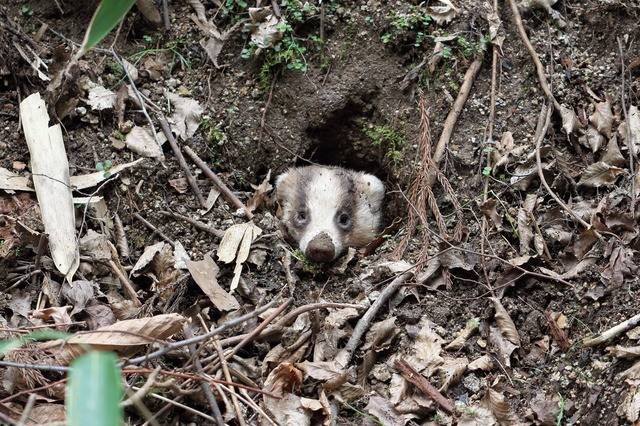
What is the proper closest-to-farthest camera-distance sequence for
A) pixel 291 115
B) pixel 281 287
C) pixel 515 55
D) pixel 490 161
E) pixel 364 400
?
1. pixel 364 400
2. pixel 281 287
3. pixel 490 161
4. pixel 515 55
5. pixel 291 115

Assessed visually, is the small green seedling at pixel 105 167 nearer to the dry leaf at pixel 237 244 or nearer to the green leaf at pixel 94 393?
the dry leaf at pixel 237 244

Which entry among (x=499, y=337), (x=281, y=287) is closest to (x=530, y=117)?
(x=499, y=337)

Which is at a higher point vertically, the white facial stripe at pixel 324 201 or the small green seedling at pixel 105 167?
the small green seedling at pixel 105 167

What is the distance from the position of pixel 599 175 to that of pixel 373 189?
2.02 metres

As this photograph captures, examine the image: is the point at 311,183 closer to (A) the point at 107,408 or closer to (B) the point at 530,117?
(B) the point at 530,117

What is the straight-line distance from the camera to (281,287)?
13.1 ft

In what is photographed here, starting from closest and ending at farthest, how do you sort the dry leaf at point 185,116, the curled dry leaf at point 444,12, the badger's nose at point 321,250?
1. the badger's nose at point 321,250
2. the dry leaf at point 185,116
3. the curled dry leaf at point 444,12

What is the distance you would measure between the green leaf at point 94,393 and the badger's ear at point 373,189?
397 cm

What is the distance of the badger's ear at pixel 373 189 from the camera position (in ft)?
18.1

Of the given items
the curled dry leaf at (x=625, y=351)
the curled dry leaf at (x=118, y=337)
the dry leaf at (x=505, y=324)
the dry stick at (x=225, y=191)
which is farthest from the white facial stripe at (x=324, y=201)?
the curled dry leaf at (x=625, y=351)

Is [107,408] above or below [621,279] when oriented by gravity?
above

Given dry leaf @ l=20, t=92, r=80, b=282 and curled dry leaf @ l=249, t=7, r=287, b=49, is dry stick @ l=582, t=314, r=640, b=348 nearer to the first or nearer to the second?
dry leaf @ l=20, t=92, r=80, b=282

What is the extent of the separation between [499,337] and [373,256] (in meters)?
1.16

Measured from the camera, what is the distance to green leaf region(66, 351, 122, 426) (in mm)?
1476
